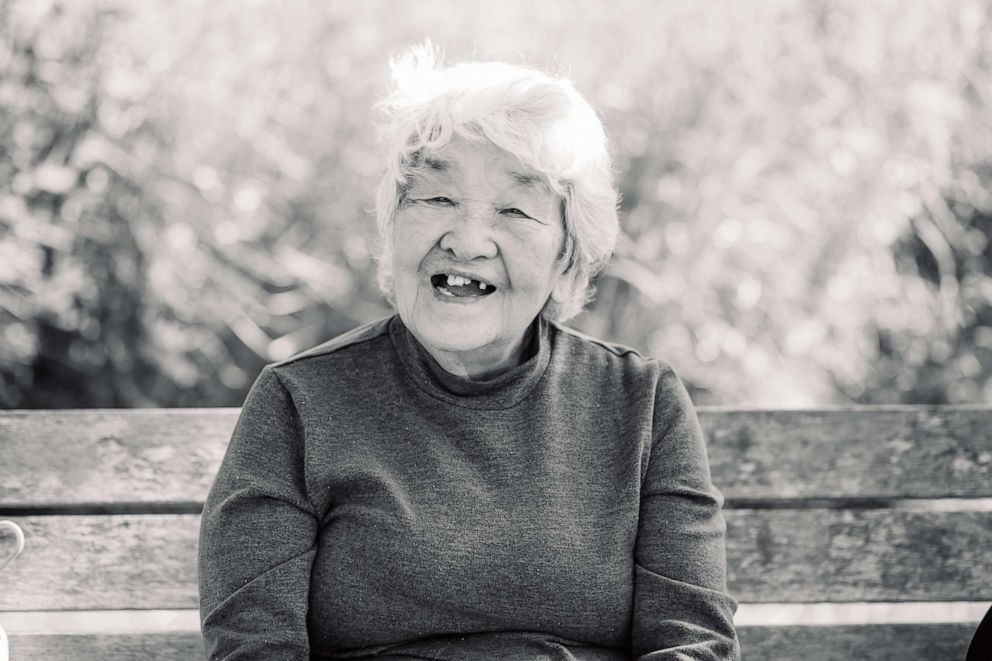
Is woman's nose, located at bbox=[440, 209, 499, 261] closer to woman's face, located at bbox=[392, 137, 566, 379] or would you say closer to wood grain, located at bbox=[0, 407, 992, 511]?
woman's face, located at bbox=[392, 137, 566, 379]

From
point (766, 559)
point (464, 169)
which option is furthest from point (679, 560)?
point (464, 169)

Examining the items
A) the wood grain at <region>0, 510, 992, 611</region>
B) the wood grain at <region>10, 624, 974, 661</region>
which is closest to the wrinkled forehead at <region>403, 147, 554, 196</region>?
the wood grain at <region>0, 510, 992, 611</region>

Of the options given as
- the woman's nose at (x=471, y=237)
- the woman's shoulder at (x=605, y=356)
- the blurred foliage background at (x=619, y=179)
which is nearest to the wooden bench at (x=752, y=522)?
the woman's shoulder at (x=605, y=356)

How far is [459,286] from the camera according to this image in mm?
1920

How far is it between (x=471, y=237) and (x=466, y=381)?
26 centimetres

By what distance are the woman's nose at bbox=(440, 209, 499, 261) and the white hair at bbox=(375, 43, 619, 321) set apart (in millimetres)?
123

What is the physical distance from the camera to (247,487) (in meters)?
1.79

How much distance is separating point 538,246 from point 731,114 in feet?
5.52

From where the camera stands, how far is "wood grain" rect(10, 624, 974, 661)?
2152mm

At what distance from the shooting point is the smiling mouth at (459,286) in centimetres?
191

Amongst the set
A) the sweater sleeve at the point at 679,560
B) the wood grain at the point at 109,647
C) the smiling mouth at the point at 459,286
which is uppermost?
the smiling mouth at the point at 459,286

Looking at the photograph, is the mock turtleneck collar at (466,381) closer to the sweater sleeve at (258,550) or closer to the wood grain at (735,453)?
the sweater sleeve at (258,550)

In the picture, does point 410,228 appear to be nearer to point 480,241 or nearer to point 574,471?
point 480,241

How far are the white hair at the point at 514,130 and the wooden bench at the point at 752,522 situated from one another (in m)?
0.55
